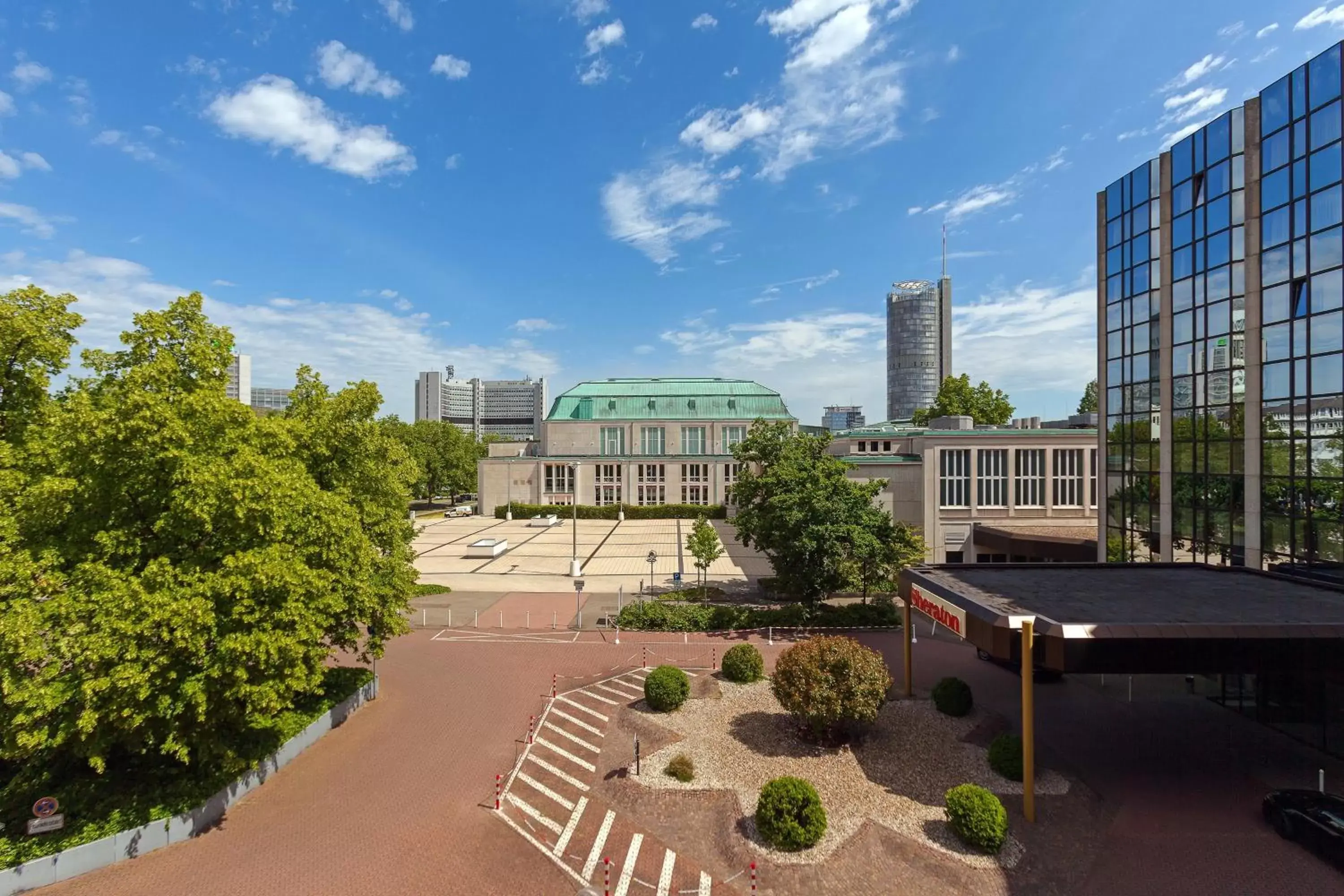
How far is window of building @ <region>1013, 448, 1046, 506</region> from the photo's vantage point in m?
42.0

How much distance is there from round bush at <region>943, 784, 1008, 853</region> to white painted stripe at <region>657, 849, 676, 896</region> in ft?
20.3

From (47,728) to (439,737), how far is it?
9201mm

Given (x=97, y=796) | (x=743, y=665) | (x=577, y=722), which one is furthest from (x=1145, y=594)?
(x=97, y=796)

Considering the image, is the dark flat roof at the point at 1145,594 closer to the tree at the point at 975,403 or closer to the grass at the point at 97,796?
the grass at the point at 97,796

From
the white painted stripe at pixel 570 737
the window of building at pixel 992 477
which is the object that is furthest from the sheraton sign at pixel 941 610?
the window of building at pixel 992 477

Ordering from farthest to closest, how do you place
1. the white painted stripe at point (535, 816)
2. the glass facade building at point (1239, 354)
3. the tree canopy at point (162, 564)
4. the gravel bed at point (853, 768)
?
the glass facade building at point (1239, 354) → the white painted stripe at point (535, 816) → the gravel bed at point (853, 768) → the tree canopy at point (162, 564)

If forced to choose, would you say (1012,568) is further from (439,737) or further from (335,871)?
(335,871)

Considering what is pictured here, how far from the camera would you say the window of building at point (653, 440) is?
80.1m

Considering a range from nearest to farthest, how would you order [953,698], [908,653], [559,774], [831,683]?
[559,774] → [831,683] → [953,698] → [908,653]

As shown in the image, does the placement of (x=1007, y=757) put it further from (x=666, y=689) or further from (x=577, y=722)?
(x=577, y=722)

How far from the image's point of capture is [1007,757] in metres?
15.9

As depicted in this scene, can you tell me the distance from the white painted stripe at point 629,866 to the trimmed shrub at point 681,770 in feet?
7.33

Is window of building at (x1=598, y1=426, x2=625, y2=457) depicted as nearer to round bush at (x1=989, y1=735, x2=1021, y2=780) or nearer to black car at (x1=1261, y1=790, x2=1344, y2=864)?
round bush at (x1=989, y1=735, x2=1021, y2=780)

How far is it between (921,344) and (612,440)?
13594cm
